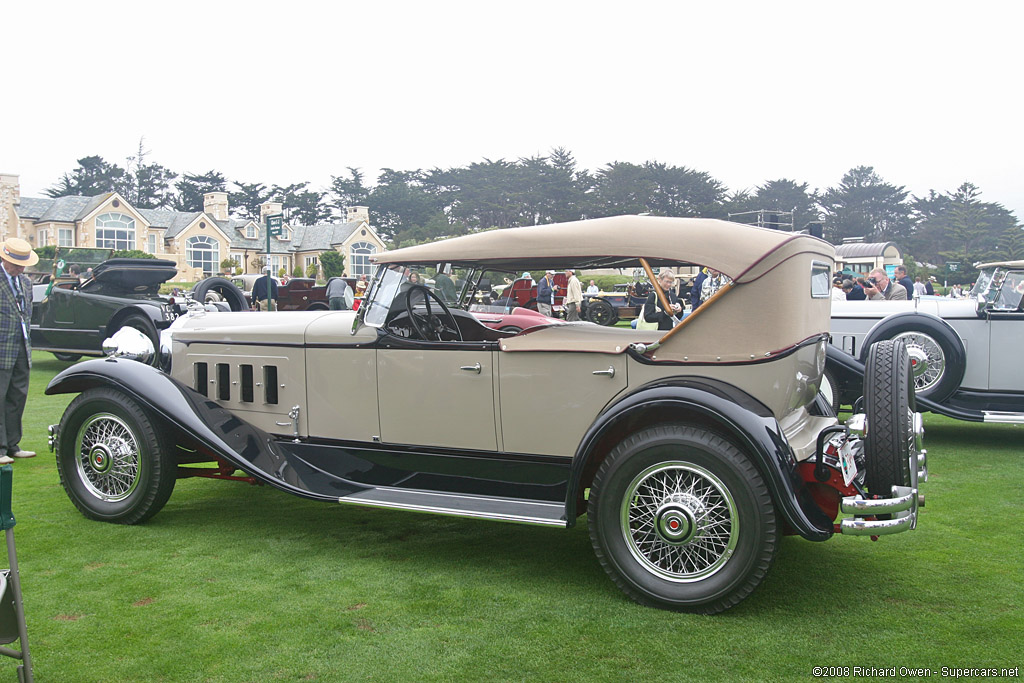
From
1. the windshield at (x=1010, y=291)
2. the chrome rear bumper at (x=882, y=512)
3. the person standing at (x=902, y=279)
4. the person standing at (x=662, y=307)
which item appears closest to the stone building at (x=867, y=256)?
the person standing at (x=902, y=279)

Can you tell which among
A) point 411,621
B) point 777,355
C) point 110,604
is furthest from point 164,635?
point 777,355

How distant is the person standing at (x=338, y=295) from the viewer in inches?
661

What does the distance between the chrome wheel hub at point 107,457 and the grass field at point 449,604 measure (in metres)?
0.27

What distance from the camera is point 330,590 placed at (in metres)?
4.02

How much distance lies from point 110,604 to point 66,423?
6.25 feet

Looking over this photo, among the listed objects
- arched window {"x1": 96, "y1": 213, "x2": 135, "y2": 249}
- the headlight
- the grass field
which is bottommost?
the grass field

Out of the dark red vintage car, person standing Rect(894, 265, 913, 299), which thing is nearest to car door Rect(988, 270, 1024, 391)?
person standing Rect(894, 265, 913, 299)

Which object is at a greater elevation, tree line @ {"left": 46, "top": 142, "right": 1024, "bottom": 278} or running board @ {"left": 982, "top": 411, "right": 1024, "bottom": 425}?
tree line @ {"left": 46, "top": 142, "right": 1024, "bottom": 278}

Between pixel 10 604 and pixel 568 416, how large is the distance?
2625 millimetres

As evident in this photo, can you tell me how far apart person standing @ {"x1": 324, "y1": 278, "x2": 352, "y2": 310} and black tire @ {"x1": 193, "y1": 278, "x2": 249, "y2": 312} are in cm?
260

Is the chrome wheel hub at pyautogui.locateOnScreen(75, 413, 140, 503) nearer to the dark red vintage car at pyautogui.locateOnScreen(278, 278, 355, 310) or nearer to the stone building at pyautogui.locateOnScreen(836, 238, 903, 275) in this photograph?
the dark red vintage car at pyautogui.locateOnScreen(278, 278, 355, 310)

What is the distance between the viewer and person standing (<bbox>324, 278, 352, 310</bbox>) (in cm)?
1680

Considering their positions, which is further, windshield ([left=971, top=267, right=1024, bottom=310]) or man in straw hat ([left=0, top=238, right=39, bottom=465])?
windshield ([left=971, top=267, right=1024, bottom=310])

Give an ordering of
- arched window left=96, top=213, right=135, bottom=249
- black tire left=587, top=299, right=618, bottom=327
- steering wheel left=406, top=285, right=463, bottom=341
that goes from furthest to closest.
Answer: arched window left=96, top=213, right=135, bottom=249, black tire left=587, top=299, right=618, bottom=327, steering wheel left=406, top=285, right=463, bottom=341
